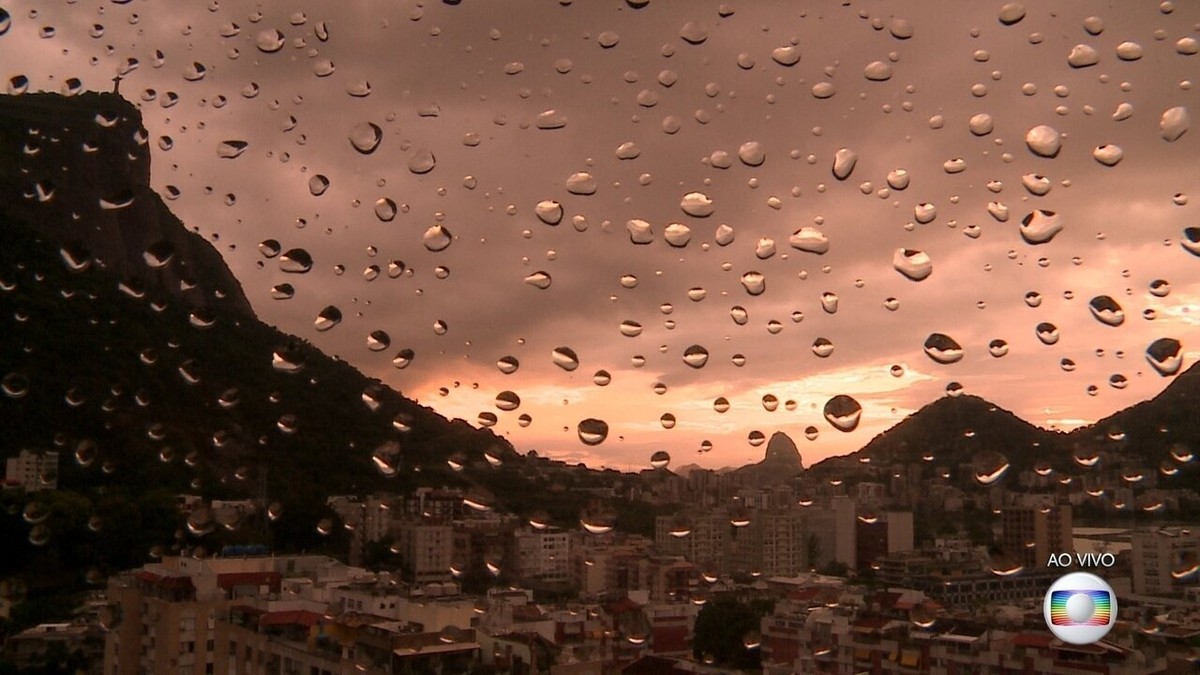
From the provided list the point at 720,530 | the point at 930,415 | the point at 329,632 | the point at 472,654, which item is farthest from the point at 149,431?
the point at 930,415

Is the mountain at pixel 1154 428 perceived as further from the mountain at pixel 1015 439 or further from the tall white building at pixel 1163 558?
the tall white building at pixel 1163 558

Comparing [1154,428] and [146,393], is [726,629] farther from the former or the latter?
[146,393]

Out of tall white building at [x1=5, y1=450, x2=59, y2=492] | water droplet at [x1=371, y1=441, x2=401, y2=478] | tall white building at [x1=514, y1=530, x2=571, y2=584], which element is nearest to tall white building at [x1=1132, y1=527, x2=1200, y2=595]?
tall white building at [x1=514, y1=530, x2=571, y2=584]

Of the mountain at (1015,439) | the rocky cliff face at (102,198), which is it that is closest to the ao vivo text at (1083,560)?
the mountain at (1015,439)

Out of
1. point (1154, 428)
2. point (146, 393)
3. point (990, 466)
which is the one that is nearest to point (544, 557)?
point (990, 466)

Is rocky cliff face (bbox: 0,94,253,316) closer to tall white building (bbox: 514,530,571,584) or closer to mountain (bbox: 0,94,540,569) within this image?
mountain (bbox: 0,94,540,569)

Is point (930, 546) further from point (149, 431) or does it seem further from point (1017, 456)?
point (149, 431)
